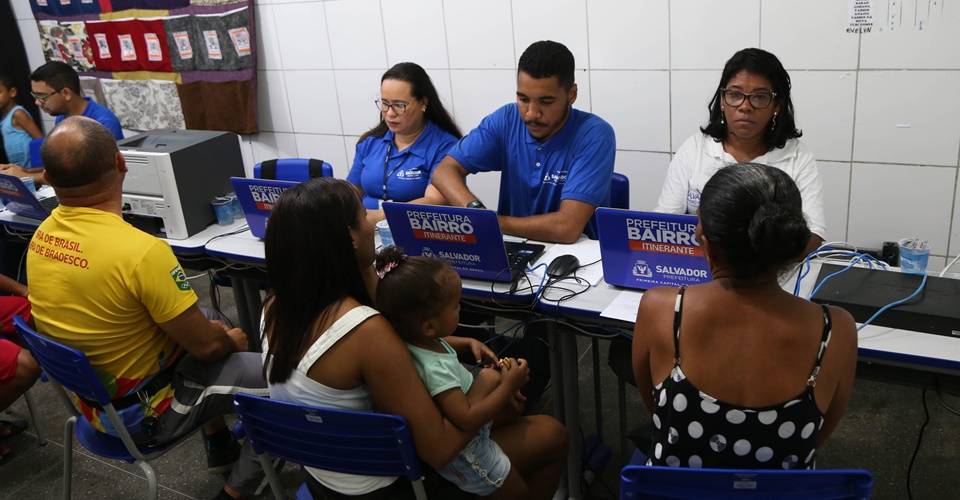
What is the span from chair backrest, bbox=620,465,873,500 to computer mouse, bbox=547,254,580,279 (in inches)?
37.9

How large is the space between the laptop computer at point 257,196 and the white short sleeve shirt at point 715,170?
131cm

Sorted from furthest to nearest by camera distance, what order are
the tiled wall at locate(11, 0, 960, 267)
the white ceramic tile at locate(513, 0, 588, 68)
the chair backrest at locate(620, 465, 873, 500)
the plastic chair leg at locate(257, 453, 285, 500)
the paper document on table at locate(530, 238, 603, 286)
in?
the white ceramic tile at locate(513, 0, 588, 68) < the tiled wall at locate(11, 0, 960, 267) < the paper document on table at locate(530, 238, 603, 286) < the plastic chair leg at locate(257, 453, 285, 500) < the chair backrest at locate(620, 465, 873, 500)

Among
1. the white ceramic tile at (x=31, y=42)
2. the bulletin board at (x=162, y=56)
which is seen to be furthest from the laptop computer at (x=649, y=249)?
the white ceramic tile at (x=31, y=42)

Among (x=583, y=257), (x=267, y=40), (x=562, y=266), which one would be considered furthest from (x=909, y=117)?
(x=267, y=40)

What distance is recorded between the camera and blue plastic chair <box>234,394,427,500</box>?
4.83 feet

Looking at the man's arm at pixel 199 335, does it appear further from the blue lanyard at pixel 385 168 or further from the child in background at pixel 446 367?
the blue lanyard at pixel 385 168

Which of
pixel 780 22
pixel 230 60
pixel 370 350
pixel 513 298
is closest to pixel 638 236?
pixel 513 298

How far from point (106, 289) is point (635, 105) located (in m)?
2.31

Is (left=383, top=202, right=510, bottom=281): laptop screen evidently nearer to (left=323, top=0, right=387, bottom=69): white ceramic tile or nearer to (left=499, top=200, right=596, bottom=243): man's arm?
(left=499, top=200, right=596, bottom=243): man's arm

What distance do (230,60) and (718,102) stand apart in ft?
10.0

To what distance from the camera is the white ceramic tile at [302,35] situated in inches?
163

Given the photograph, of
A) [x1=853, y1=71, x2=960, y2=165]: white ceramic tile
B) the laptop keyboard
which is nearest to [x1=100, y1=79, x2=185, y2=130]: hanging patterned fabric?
the laptop keyboard

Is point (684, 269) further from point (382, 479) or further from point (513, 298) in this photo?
point (382, 479)

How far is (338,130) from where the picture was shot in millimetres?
4309
